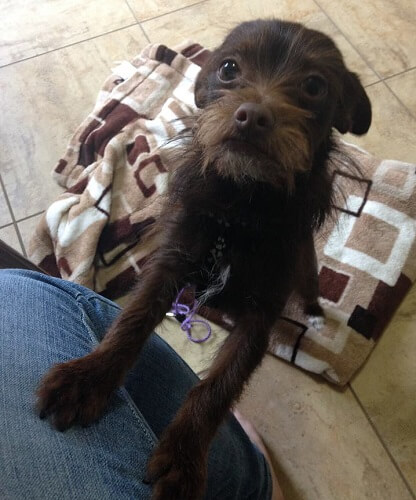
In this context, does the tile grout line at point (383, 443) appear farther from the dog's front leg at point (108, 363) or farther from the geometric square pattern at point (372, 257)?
the dog's front leg at point (108, 363)

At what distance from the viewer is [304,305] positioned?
182cm

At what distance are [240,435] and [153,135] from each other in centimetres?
135

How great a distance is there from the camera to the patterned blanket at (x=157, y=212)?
5.93 feet

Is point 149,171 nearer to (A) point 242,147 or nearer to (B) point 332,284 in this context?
(B) point 332,284

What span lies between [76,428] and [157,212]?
42.5 inches

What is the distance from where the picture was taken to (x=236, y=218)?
132 cm

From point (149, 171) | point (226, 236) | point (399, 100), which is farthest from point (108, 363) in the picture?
point (399, 100)

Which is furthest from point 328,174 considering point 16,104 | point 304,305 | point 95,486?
point 16,104

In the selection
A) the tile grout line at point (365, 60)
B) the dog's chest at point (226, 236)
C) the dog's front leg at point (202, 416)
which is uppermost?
the tile grout line at point (365, 60)

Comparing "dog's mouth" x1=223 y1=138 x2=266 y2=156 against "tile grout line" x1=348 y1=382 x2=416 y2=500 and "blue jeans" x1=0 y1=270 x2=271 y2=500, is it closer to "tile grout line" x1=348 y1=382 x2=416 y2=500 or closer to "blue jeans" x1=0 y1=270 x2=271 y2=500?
"blue jeans" x1=0 y1=270 x2=271 y2=500

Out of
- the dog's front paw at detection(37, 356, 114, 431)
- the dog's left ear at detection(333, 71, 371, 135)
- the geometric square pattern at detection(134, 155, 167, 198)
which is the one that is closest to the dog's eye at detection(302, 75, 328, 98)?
the dog's left ear at detection(333, 71, 371, 135)

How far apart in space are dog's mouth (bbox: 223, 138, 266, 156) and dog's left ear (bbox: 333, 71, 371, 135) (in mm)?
372

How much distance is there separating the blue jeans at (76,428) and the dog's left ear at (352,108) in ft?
2.58

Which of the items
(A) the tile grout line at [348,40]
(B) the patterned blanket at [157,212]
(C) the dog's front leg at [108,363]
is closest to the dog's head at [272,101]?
(C) the dog's front leg at [108,363]
